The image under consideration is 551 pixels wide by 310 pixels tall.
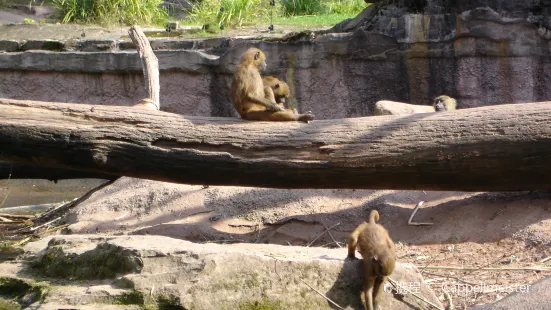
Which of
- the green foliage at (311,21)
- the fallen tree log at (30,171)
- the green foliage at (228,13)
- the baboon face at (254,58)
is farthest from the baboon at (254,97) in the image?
the green foliage at (311,21)

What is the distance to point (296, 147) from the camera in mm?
6066

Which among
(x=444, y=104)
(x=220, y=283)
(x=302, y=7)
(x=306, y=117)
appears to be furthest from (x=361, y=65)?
(x=302, y=7)

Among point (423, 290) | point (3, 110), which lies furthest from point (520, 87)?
point (3, 110)

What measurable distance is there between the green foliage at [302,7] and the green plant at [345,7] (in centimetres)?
30

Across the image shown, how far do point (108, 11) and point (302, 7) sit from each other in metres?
4.98

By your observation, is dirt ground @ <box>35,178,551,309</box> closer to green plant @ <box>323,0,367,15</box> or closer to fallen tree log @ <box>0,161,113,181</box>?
fallen tree log @ <box>0,161,113,181</box>

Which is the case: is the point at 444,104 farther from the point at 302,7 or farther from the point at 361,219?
the point at 302,7

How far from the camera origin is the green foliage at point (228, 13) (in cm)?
1430

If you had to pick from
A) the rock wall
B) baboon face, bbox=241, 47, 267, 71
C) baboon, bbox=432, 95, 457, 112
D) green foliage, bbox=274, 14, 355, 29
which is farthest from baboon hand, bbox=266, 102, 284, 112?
green foliage, bbox=274, 14, 355, 29

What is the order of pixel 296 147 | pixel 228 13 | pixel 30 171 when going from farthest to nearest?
pixel 228 13, pixel 30 171, pixel 296 147

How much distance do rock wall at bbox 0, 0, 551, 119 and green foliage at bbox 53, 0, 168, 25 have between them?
2586 millimetres

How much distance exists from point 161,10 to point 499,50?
811 centimetres

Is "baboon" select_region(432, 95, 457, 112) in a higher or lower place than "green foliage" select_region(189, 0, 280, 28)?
lower

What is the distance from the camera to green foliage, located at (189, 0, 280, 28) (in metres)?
14.3
